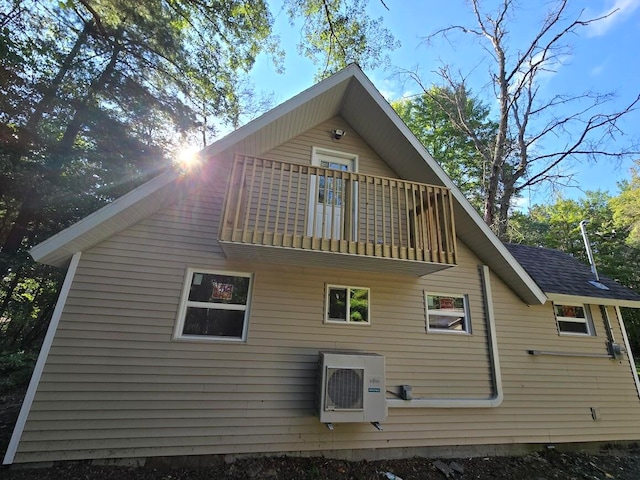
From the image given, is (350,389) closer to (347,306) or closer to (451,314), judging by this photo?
(347,306)

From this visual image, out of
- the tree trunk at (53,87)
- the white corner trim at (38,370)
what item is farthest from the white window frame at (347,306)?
the tree trunk at (53,87)

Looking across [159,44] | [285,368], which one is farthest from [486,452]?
[159,44]

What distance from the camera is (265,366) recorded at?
4.46 meters

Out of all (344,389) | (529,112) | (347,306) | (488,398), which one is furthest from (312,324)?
(529,112)

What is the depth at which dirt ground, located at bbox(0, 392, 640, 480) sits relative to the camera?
362 centimetres

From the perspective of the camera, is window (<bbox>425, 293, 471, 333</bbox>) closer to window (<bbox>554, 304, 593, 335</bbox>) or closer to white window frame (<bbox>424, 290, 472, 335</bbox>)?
white window frame (<bbox>424, 290, 472, 335</bbox>)

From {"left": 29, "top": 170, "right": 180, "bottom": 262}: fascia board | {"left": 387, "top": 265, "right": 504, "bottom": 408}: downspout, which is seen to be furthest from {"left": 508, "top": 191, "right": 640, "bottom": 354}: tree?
{"left": 29, "top": 170, "right": 180, "bottom": 262}: fascia board

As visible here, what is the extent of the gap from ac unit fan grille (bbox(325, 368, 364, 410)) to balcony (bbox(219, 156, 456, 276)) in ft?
5.79

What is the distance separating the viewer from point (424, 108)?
15.4 metres

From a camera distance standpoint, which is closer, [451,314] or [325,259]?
[325,259]

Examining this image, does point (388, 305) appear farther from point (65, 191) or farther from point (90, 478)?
point (65, 191)

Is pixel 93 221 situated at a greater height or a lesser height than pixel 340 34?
lesser

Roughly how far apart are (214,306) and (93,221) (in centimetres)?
221

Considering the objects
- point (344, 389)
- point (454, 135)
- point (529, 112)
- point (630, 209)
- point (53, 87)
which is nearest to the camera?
point (344, 389)
